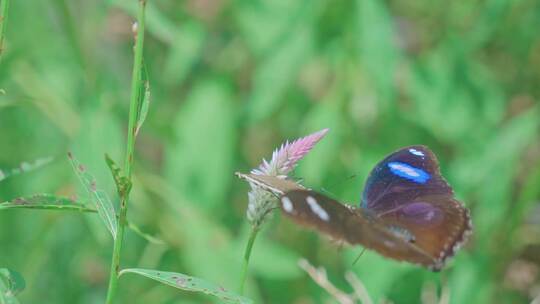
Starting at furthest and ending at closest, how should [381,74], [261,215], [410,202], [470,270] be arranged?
[470,270] → [381,74] → [410,202] → [261,215]

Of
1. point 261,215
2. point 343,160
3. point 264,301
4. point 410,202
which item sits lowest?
point 264,301

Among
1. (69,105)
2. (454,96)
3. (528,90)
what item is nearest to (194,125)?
(69,105)

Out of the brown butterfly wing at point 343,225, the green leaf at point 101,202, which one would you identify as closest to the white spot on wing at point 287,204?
the brown butterfly wing at point 343,225

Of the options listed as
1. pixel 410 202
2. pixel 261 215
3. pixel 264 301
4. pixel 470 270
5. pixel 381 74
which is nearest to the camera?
pixel 261 215


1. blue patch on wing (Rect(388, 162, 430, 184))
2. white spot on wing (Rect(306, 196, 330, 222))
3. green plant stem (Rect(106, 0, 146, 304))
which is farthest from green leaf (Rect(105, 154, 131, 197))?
blue patch on wing (Rect(388, 162, 430, 184))

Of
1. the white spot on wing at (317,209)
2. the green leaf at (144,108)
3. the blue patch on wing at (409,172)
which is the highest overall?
the green leaf at (144,108)

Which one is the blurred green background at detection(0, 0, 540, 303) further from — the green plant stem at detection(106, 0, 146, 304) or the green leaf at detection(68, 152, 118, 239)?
the green plant stem at detection(106, 0, 146, 304)

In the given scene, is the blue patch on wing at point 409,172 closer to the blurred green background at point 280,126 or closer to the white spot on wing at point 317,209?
the white spot on wing at point 317,209

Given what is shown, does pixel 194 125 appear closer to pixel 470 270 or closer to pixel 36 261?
pixel 36 261
